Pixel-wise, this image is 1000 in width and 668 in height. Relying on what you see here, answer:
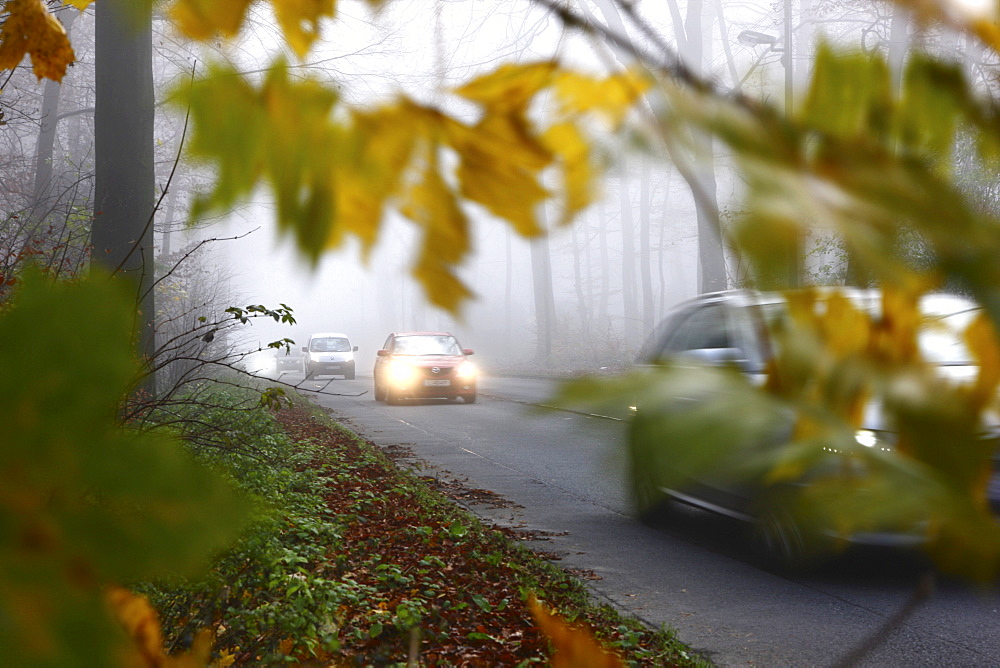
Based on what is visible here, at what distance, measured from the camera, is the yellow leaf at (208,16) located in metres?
0.53

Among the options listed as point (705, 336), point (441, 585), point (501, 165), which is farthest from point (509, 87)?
point (441, 585)

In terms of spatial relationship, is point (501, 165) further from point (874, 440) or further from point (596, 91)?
point (874, 440)

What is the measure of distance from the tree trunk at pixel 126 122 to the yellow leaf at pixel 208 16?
23 millimetres

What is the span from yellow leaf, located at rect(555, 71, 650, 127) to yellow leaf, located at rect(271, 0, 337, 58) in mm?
197

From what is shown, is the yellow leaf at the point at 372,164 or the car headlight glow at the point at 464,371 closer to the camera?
the yellow leaf at the point at 372,164

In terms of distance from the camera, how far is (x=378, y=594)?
427 centimetres

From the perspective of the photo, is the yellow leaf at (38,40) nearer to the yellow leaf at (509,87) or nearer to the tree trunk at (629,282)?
the yellow leaf at (509,87)

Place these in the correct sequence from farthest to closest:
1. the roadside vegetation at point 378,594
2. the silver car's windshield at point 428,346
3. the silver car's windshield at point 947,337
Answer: the silver car's windshield at point 428,346 < the roadside vegetation at point 378,594 < the silver car's windshield at point 947,337

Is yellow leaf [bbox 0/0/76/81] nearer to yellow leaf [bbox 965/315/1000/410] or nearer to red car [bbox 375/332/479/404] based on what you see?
yellow leaf [bbox 965/315/1000/410]

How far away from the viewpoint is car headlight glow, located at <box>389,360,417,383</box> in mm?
15992

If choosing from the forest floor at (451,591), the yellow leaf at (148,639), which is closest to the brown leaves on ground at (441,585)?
the forest floor at (451,591)

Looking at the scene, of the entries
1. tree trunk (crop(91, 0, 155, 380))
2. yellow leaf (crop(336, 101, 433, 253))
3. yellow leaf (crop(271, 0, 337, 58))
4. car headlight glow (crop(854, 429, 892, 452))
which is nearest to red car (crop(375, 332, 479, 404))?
tree trunk (crop(91, 0, 155, 380))

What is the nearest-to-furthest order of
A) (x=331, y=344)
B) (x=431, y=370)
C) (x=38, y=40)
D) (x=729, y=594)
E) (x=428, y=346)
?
(x=38, y=40)
(x=729, y=594)
(x=428, y=346)
(x=431, y=370)
(x=331, y=344)

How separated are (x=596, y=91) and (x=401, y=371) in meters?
16.2
